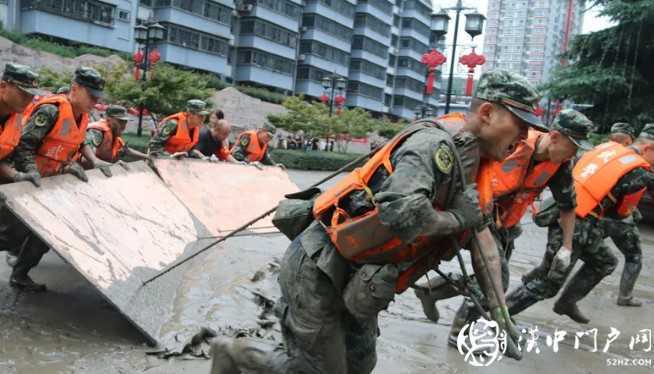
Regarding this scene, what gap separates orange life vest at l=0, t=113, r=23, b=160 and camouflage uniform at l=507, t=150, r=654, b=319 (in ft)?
12.6

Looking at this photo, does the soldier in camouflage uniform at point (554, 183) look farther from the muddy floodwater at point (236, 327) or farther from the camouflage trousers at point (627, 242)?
the camouflage trousers at point (627, 242)

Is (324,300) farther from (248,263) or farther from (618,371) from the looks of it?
(248,263)

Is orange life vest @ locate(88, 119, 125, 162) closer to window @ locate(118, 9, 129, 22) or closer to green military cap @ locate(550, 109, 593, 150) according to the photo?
green military cap @ locate(550, 109, 593, 150)

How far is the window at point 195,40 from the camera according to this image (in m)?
41.9

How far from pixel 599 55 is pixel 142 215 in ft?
52.4

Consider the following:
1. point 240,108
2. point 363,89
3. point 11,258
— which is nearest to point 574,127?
point 11,258

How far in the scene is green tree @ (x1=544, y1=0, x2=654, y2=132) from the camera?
16.2 meters

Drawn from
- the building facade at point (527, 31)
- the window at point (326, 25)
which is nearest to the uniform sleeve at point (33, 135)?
the building facade at point (527, 31)

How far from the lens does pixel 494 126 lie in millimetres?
2385

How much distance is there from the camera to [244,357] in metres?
2.62

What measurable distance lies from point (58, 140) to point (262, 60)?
46912mm

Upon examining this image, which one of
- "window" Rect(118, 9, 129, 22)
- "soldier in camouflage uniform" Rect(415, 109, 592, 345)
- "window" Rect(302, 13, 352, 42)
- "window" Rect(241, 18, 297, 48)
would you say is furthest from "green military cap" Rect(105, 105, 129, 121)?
"window" Rect(302, 13, 352, 42)

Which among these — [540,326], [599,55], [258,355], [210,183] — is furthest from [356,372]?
[599,55]

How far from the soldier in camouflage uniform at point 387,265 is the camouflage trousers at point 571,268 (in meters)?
2.22
